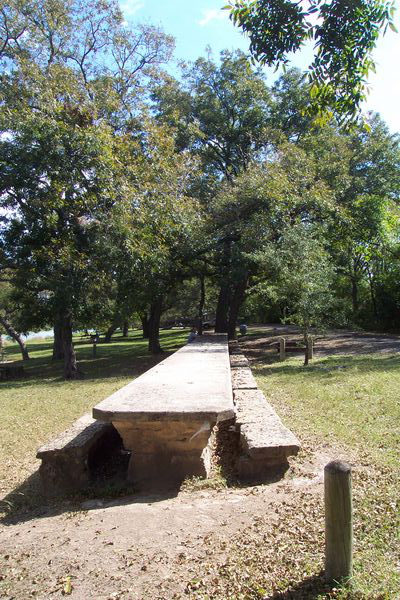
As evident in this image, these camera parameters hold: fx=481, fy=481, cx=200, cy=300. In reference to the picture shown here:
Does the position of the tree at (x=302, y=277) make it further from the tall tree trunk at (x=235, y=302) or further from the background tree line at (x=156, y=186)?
the tall tree trunk at (x=235, y=302)

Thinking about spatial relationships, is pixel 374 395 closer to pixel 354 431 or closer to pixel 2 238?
pixel 354 431

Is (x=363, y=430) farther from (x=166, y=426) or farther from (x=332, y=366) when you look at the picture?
(x=332, y=366)

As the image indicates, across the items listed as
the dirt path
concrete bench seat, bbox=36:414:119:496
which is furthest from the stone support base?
concrete bench seat, bbox=36:414:119:496

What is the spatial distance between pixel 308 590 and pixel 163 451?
78.9 inches

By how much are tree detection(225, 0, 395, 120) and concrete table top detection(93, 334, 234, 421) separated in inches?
104

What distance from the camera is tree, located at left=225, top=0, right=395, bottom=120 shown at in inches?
120

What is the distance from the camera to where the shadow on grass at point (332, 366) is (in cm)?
1075

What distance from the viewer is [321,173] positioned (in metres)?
16.7

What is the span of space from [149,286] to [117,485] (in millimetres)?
10382

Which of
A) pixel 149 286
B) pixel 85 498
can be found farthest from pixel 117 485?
pixel 149 286

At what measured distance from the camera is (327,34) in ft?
10.3

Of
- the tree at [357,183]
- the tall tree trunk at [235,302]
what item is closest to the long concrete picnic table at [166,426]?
the tall tree trunk at [235,302]

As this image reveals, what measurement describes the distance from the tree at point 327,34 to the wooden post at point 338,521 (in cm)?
260

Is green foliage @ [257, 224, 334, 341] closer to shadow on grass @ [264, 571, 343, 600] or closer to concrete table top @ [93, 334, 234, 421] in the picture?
concrete table top @ [93, 334, 234, 421]
